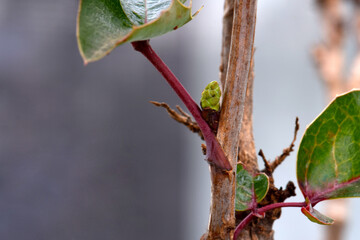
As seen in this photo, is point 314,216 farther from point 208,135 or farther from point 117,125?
point 117,125

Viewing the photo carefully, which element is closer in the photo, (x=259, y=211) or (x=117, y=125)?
(x=259, y=211)

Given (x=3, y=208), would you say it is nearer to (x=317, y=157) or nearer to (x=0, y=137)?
(x=0, y=137)

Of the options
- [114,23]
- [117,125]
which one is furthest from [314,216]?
[117,125]

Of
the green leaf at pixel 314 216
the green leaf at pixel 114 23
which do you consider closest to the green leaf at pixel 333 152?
the green leaf at pixel 314 216

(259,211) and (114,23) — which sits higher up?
(114,23)

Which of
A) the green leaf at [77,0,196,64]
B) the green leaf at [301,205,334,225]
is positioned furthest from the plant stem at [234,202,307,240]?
the green leaf at [77,0,196,64]

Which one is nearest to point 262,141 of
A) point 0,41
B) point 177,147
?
point 177,147
